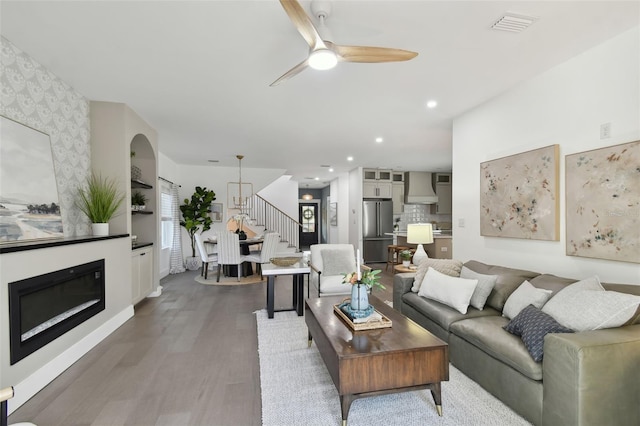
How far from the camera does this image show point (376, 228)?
8484 mm

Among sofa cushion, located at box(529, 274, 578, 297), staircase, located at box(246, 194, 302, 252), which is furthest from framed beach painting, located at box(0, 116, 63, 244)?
staircase, located at box(246, 194, 302, 252)

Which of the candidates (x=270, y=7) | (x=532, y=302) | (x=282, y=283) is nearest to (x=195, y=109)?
(x=270, y=7)

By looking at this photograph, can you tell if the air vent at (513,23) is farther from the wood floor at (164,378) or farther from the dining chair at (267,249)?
the dining chair at (267,249)

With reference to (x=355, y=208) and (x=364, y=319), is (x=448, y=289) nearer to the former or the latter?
(x=364, y=319)

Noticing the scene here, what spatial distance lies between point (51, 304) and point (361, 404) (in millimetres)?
2753

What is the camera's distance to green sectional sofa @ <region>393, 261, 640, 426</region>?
5.19ft

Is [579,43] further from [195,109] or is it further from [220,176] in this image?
[220,176]

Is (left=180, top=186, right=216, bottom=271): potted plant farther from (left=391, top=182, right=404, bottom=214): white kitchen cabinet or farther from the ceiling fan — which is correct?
the ceiling fan

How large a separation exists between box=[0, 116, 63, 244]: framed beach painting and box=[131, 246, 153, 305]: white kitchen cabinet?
119cm

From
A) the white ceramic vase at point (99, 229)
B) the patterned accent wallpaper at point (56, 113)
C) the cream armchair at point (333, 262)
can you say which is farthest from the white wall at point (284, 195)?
the white ceramic vase at point (99, 229)

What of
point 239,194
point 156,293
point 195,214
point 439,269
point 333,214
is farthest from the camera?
point 333,214

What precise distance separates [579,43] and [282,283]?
5.32 meters

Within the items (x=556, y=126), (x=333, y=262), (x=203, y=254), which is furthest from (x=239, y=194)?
(x=556, y=126)

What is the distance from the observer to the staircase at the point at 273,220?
9.00m
